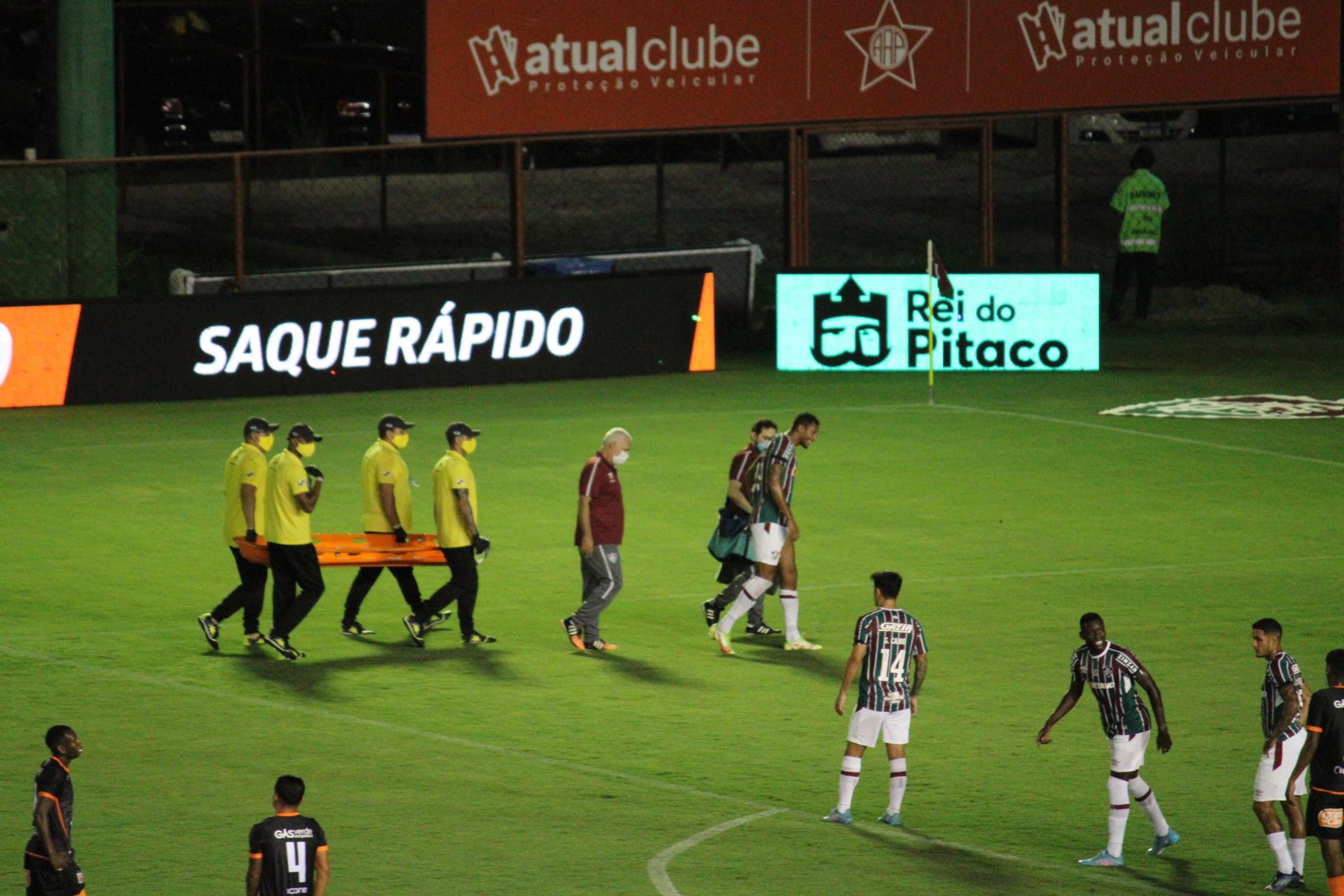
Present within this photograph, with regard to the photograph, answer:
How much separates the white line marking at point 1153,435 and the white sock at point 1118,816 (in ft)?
41.5

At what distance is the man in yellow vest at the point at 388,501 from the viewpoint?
52.6 feet

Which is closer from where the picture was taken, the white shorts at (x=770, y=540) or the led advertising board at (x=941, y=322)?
the white shorts at (x=770, y=540)

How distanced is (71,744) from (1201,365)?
2335cm

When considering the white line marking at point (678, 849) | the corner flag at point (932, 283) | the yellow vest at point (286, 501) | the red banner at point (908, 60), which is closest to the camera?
the white line marking at point (678, 849)

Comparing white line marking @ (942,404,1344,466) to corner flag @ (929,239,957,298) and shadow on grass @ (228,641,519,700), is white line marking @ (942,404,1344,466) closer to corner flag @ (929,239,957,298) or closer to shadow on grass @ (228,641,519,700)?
corner flag @ (929,239,957,298)

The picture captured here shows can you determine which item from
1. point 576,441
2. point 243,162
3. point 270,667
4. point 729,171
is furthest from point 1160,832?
point 729,171

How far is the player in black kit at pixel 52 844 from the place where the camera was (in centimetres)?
961

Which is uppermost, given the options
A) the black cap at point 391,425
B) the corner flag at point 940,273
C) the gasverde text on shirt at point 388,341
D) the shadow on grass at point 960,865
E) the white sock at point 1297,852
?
the corner flag at point 940,273

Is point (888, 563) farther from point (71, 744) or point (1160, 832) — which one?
point (71, 744)

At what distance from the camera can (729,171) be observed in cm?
5128

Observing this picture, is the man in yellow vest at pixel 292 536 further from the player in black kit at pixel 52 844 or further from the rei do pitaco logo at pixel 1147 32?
the rei do pitaco logo at pixel 1147 32

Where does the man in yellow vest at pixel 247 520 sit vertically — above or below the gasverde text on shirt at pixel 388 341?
below

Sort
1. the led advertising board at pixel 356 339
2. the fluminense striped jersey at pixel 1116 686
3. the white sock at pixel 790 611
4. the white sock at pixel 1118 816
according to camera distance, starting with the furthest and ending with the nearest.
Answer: the led advertising board at pixel 356 339, the white sock at pixel 790 611, the fluminense striped jersey at pixel 1116 686, the white sock at pixel 1118 816

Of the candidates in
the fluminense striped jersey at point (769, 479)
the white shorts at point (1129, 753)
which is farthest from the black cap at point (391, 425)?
the white shorts at point (1129, 753)
